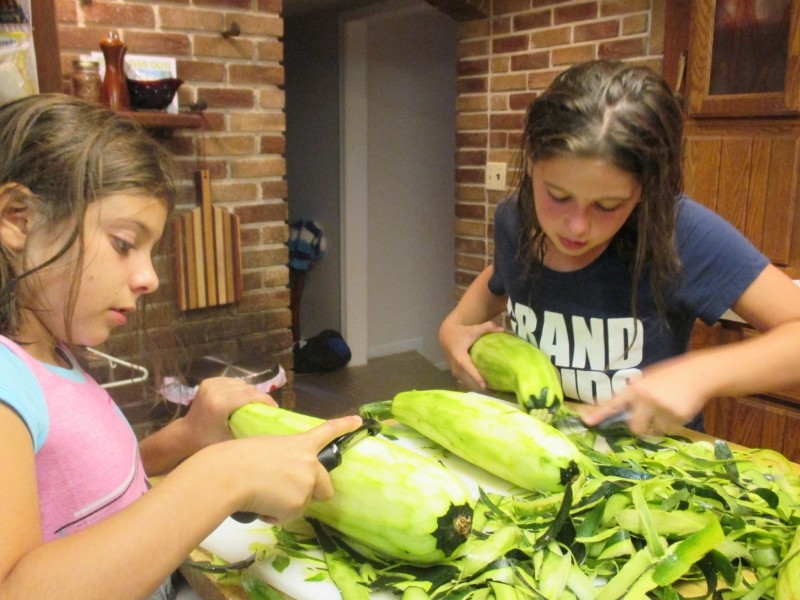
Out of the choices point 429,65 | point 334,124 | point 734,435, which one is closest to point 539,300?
point 734,435

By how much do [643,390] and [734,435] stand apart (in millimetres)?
1368

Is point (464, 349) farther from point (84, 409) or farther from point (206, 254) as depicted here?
point (206, 254)

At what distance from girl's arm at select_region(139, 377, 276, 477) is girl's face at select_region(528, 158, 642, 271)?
1.64 feet

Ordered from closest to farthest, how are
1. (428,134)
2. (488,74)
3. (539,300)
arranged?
(539,300)
(488,74)
(428,134)

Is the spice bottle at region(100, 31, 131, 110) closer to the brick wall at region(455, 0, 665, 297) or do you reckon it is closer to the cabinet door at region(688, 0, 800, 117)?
the brick wall at region(455, 0, 665, 297)

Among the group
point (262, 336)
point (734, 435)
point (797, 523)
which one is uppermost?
point (797, 523)

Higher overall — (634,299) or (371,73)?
(371,73)

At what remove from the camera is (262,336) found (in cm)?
253

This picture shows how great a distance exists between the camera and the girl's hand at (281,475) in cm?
64

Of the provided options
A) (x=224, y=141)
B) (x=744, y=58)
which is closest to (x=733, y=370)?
(x=744, y=58)

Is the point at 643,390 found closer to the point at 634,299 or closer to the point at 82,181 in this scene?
the point at 634,299

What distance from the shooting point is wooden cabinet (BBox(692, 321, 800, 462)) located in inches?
76.0

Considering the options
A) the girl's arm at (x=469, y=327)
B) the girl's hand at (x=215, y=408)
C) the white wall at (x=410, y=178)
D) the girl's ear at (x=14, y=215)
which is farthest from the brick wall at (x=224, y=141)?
the white wall at (x=410, y=178)

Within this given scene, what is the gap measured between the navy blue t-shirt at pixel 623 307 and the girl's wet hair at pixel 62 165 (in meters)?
0.71
